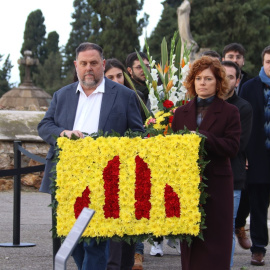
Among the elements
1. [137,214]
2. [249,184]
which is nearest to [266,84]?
[249,184]

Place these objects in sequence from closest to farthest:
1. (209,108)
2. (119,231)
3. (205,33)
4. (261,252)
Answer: (119,231) → (209,108) → (261,252) → (205,33)

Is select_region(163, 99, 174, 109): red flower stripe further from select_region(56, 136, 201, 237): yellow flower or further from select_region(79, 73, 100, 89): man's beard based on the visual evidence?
select_region(56, 136, 201, 237): yellow flower

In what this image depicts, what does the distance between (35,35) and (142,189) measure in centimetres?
6914

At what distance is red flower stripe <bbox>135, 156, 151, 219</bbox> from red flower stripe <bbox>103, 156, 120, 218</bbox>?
128 millimetres

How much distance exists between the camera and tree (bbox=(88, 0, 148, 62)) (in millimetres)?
49000

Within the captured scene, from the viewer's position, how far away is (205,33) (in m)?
48.0

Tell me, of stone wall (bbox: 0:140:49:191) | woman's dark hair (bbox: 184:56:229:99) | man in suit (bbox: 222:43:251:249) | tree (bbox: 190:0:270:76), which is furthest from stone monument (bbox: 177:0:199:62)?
woman's dark hair (bbox: 184:56:229:99)

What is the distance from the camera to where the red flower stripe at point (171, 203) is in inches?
197

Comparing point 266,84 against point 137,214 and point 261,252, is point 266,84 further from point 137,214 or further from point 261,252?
point 137,214

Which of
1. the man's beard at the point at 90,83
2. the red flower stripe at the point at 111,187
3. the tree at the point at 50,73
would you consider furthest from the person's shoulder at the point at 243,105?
the tree at the point at 50,73

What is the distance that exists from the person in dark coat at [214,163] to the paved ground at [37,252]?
5.45 ft

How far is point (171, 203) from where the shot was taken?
16.4ft

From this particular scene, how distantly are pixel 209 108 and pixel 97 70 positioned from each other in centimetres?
83

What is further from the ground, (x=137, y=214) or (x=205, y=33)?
(x=205, y=33)
